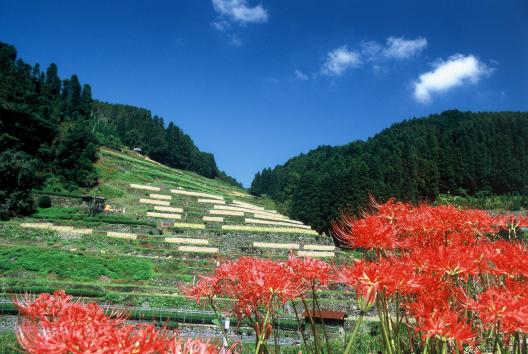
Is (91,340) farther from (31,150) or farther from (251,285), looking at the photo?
(31,150)

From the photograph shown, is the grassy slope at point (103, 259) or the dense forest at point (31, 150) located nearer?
the grassy slope at point (103, 259)

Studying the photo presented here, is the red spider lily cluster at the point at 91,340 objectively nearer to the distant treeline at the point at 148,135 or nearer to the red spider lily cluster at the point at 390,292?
the red spider lily cluster at the point at 390,292

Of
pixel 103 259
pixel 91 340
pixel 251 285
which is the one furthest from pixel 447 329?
pixel 103 259

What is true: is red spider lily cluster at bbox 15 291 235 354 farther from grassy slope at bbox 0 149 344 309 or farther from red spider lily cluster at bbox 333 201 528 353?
grassy slope at bbox 0 149 344 309

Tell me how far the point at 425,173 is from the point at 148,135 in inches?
3046

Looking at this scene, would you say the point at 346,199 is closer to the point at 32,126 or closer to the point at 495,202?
the point at 495,202

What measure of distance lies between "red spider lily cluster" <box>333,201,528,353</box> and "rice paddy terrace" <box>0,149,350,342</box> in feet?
20.8

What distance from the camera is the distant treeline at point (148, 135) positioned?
112375 millimetres

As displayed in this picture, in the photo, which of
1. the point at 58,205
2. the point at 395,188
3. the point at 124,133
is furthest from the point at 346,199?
the point at 124,133

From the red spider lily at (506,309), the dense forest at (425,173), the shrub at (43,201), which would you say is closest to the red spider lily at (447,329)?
the red spider lily at (506,309)

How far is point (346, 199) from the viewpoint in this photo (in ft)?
182

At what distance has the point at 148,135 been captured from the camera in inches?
4636

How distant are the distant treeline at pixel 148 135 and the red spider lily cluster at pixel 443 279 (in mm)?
102145

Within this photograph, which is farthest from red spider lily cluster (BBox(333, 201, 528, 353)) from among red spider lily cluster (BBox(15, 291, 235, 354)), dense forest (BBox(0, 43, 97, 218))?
dense forest (BBox(0, 43, 97, 218))
